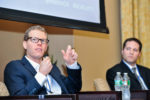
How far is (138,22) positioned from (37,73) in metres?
2.90

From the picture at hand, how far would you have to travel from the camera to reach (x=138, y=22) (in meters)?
4.21

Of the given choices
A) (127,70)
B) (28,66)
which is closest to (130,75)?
(127,70)

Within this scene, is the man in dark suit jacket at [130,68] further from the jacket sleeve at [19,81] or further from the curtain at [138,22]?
the jacket sleeve at [19,81]

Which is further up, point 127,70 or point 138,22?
point 138,22

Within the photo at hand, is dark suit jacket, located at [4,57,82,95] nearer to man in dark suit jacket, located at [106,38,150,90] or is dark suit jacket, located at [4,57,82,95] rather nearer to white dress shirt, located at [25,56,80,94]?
white dress shirt, located at [25,56,80,94]

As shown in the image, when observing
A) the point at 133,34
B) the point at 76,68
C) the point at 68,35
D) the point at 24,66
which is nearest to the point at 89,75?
the point at 68,35

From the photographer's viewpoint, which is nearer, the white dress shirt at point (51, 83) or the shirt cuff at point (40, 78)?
the shirt cuff at point (40, 78)

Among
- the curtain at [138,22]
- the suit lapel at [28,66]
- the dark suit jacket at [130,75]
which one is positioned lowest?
the dark suit jacket at [130,75]

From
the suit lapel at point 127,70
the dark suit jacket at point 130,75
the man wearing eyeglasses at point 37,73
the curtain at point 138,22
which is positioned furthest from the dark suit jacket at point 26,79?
the curtain at point 138,22

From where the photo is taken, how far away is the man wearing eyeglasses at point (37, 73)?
5.78 feet

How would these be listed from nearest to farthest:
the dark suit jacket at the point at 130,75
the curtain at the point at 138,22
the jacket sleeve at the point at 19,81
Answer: the jacket sleeve at the point at 19,81 < the dark suit jacket at the point at 130,75 < the curtain at the point at 138,22

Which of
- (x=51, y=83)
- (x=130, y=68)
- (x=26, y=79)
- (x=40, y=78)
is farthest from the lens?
(x=130, y=68)

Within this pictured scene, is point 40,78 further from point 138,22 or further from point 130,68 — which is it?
point 138,22

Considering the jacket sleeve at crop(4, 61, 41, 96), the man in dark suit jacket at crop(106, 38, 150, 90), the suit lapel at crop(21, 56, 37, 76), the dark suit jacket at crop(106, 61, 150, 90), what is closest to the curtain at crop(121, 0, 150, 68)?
the man in dark suit jacket at crop(106, 38, 150, 90)
